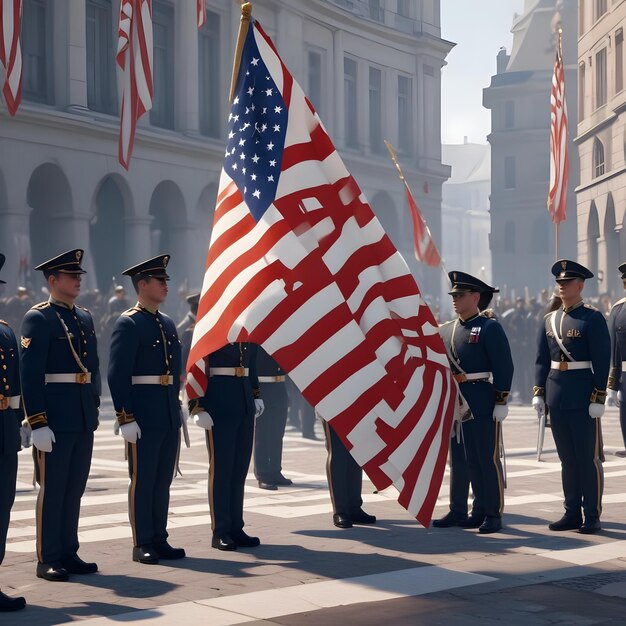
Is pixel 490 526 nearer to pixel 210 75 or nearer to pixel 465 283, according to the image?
pixel 465 283

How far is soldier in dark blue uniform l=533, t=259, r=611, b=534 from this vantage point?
9.03 metres

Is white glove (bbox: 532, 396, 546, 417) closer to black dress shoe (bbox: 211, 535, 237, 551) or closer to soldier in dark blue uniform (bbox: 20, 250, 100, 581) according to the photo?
black dress shoe (bbox: 211, 535, 237, 551)

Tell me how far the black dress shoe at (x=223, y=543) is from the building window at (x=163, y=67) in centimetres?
2731

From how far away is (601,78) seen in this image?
41.1 m

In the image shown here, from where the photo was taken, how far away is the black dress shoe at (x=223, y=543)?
8320 millimetres

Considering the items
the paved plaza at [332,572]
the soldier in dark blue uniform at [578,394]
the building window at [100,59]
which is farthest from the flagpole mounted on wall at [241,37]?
the building window at [100,59]

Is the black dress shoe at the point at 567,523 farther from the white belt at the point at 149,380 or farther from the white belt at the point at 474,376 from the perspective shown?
the white belt at the point at 149,380

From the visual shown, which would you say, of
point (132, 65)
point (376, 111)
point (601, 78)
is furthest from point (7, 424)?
point (376, 111)

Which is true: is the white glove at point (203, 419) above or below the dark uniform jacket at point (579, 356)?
below

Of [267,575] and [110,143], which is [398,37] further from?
[267,575]

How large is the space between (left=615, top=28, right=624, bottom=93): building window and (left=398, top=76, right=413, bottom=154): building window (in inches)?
456

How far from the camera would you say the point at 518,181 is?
78938 mm

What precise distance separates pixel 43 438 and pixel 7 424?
14.6 inches

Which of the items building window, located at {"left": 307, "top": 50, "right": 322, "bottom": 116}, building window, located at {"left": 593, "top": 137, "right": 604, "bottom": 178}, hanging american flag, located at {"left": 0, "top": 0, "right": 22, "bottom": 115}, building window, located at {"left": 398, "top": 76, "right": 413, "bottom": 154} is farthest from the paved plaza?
building window, located at {"left": 398, "top": 76, "right": 413, "bottom": 154}
